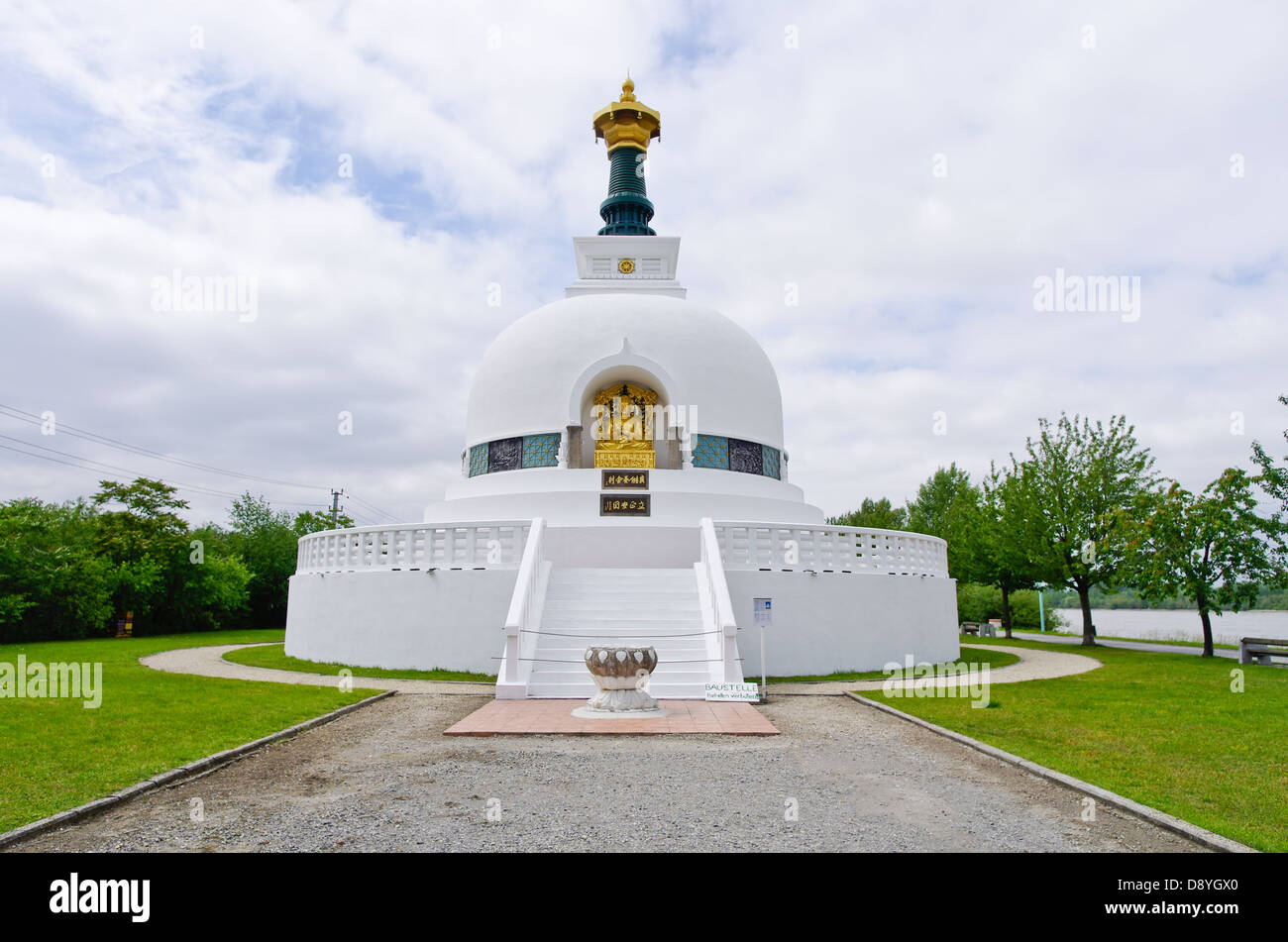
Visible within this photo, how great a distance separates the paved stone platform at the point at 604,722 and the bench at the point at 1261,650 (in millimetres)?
14103

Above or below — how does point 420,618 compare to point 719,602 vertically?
below

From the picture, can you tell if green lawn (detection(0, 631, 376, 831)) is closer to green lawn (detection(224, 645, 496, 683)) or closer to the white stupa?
green lawn (detection(224, 645, 496, 683))

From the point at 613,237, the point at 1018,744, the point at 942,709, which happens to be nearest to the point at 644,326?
the point at 613,237

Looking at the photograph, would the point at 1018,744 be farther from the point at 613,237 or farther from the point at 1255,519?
the point at 613,237

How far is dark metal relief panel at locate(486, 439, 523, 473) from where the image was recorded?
20266 mm

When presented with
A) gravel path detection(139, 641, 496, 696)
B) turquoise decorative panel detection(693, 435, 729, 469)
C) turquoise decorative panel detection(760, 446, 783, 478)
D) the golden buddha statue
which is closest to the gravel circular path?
gravel path detection(139, 641, 496, 696)

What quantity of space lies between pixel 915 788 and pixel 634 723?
3825 mm

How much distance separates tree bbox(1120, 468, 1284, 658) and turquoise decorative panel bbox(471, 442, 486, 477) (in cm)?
1737

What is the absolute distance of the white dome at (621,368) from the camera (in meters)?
20.1

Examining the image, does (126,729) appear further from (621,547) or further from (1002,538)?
(1002,538)

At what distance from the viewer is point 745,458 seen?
20656 mm

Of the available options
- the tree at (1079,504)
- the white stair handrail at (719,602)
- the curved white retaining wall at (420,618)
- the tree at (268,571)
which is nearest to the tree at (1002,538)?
the tree at (1079,504)

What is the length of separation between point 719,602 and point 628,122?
20.4m

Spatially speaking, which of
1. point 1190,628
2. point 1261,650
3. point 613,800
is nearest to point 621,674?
point 613,800
